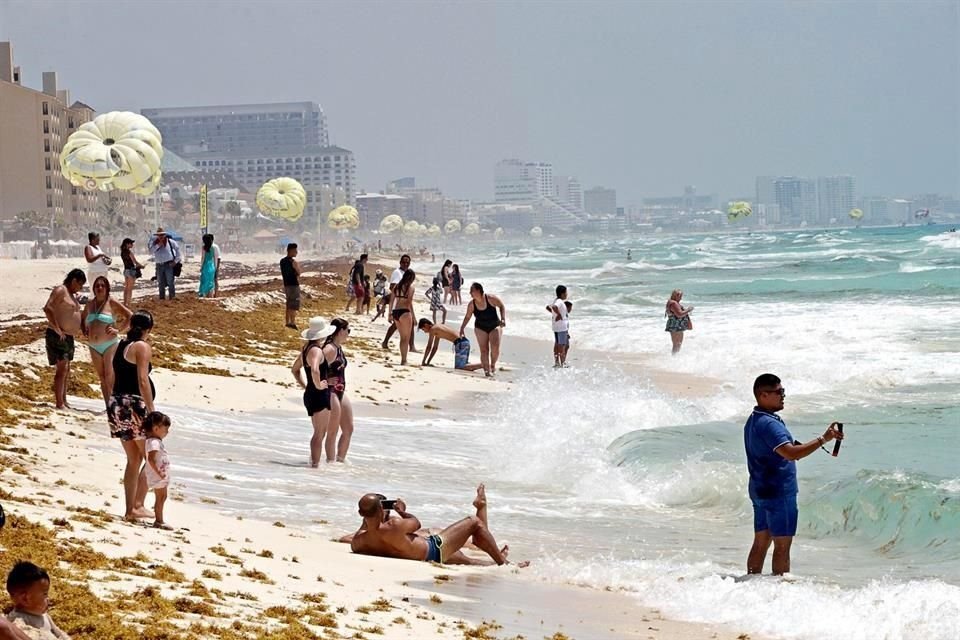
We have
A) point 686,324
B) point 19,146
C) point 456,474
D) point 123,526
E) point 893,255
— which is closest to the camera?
point 123,526

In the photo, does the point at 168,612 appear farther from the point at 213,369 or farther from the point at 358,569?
the point at 213,369

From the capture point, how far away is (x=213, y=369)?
16594 mm

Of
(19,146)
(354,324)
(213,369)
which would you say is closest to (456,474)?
(213,369)

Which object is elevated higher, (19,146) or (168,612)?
(19,146)

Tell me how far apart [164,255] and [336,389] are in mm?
13910

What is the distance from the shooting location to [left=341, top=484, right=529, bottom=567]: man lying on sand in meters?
8.31

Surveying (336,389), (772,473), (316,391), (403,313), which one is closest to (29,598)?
(772,473)

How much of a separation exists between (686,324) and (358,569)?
50.3 ft

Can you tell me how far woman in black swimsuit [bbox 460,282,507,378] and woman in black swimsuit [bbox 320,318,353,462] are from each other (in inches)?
261

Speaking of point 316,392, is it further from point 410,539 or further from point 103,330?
point 410,539

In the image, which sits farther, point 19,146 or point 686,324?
point 19,146

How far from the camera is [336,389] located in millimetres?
11484

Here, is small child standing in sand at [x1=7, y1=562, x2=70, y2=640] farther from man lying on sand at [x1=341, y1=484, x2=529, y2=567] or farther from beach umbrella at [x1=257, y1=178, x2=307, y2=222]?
beach umbrella at [x1=257, y1=178, x2=307, y2=222]

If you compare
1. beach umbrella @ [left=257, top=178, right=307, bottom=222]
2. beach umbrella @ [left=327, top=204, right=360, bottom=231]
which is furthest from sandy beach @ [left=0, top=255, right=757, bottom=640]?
beach umbrella @ [left=327, top=204, right=360, bottom=231]
